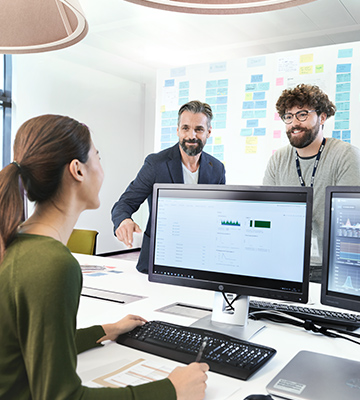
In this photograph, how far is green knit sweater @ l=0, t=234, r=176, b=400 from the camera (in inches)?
30.5

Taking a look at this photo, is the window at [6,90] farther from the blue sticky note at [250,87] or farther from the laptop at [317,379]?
the laptop at [317,379]

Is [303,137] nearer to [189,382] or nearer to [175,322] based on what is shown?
[175,322]

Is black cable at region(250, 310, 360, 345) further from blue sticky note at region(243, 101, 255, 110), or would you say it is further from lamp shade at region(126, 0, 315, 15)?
blue sticky note at region(243, 101, 255, 110)

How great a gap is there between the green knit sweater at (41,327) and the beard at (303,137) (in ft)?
6.80

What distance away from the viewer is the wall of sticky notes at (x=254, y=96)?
4.07m

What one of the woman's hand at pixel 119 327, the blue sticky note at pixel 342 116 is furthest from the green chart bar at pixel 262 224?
the blue sticky note at pixel 342 116

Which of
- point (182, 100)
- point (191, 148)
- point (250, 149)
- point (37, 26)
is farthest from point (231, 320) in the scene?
point (182, 100)

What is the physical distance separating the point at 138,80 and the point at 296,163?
6.27 metres

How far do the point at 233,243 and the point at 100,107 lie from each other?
265 inches

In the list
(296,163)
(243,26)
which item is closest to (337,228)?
(296,163)

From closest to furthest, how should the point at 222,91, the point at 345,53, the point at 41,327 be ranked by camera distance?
1. the point at 41,327
2. the point at 345,53
3. the point at 222,91

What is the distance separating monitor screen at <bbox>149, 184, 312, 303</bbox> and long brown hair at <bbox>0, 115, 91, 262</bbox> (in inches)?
23.1

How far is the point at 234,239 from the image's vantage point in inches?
54.7

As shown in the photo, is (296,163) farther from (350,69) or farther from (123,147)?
(123,147)
